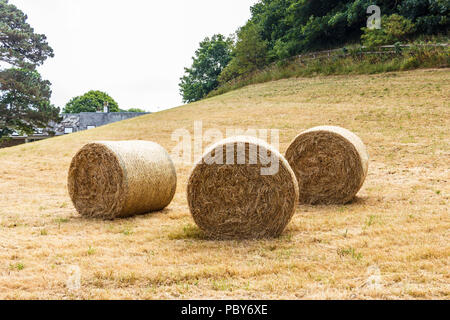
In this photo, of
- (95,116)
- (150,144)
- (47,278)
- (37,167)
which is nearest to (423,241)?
(47,278)

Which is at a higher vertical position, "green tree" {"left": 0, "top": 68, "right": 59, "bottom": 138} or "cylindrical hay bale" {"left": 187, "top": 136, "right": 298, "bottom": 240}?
"green tree" {"left": 0, "top": 68, "right": 59, "bottom": 138}

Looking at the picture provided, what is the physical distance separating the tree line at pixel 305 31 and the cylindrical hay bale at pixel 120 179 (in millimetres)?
24916

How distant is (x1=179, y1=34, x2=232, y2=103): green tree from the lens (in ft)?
183

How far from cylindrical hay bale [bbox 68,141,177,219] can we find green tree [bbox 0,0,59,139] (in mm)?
21274

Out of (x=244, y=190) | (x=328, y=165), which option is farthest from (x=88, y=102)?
(x=244, y=190)

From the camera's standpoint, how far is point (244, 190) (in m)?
6.73

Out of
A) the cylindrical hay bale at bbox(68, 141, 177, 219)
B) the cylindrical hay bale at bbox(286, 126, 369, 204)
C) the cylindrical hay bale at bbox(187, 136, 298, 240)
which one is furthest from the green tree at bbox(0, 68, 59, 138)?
the cylindrical hay bale at bbox(187, 136, 298, 240)

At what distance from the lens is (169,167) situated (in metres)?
8.94

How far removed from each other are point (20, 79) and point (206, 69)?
30.4 m

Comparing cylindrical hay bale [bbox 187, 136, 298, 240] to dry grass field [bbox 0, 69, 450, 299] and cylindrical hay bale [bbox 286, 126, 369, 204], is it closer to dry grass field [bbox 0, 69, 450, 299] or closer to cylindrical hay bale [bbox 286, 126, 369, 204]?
dry grass field [bbox 0, 69, 450, 299]

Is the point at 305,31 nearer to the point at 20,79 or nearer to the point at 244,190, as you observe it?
the point at 20,79

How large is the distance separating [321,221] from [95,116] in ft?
184

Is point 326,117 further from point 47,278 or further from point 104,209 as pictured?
point 47,278

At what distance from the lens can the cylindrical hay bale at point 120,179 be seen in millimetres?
8242
